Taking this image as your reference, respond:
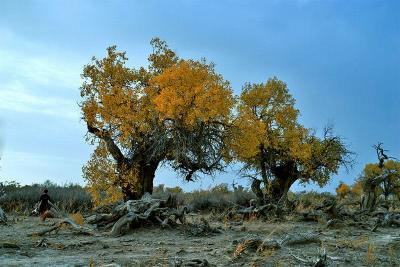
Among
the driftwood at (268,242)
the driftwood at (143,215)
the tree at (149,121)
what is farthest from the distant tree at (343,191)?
the driftwood at (268,242)

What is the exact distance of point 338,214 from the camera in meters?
18.6

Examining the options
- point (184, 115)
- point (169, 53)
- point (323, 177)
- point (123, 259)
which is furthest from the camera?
point (323, 177)

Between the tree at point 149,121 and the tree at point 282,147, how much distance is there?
10.7 metres

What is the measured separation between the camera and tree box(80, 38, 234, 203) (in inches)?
948

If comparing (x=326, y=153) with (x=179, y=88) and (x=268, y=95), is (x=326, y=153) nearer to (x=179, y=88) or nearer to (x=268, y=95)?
(x=268, y=95)

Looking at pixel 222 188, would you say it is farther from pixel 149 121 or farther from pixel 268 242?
pixel 268 242

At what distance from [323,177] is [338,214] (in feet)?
64.2

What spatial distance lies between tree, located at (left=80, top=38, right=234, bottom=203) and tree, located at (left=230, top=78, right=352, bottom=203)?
1074 centimetres

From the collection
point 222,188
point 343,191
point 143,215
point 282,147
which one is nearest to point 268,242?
point 143,215

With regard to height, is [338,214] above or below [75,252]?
above

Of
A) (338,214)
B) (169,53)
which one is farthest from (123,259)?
(169,53)

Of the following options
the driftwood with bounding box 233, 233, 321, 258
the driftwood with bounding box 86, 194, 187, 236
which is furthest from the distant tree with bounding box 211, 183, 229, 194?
the driftwood with bounding box 233, 233, 321, 258

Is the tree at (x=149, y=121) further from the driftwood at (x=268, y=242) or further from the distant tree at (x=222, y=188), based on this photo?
the distant tree at (x=222, y=188)

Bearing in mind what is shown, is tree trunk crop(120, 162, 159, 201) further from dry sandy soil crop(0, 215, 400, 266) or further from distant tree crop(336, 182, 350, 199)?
distant tree crop(336, 182, 350, 199)
